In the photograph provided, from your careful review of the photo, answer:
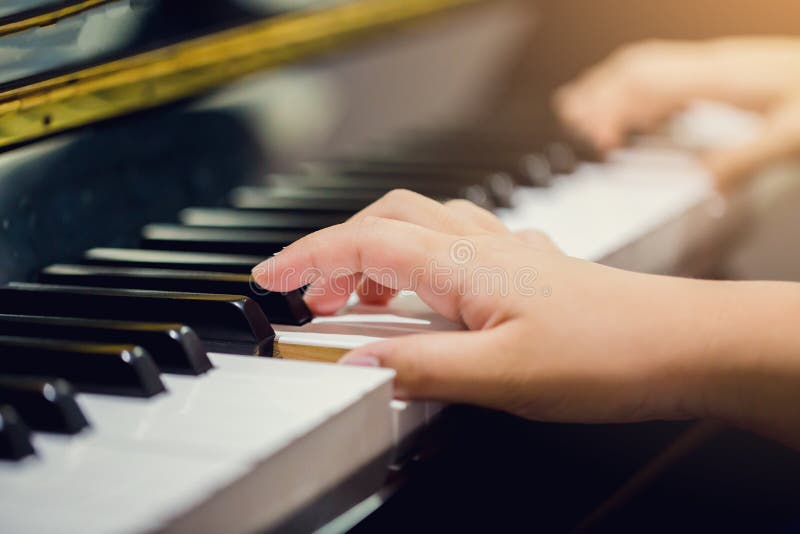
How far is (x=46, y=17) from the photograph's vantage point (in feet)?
2.39

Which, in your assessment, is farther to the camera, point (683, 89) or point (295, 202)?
point (683, 89)

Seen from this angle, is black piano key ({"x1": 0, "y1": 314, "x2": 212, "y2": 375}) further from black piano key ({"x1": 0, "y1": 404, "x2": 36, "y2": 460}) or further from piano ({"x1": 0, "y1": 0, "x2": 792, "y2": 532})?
black piano key ({"x1": 0, "y1": 404, "x2": 36, "y2": 460})

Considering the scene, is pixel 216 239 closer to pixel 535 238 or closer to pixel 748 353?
pixel 535 238

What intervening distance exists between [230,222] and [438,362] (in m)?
0.41

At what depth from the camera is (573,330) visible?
0.61 meters

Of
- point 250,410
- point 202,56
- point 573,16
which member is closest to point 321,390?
point 250,410

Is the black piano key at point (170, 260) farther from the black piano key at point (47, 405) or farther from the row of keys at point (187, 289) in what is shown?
the black piano key at point (47, 405)

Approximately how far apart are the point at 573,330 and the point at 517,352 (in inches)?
1.7

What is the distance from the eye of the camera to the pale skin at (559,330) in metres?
0.60

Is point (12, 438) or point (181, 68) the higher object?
point (181, 68)

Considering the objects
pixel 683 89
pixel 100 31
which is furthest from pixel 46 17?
pixel 683 89

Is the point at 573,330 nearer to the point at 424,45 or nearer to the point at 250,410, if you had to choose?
the point at 250,410

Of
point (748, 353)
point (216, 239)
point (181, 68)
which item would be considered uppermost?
point (181, 68)

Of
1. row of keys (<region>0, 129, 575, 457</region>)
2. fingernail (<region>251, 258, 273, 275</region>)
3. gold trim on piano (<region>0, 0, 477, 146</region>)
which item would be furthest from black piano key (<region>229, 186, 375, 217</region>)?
fingernail (<region>251, 258, 273, 275</region>)
